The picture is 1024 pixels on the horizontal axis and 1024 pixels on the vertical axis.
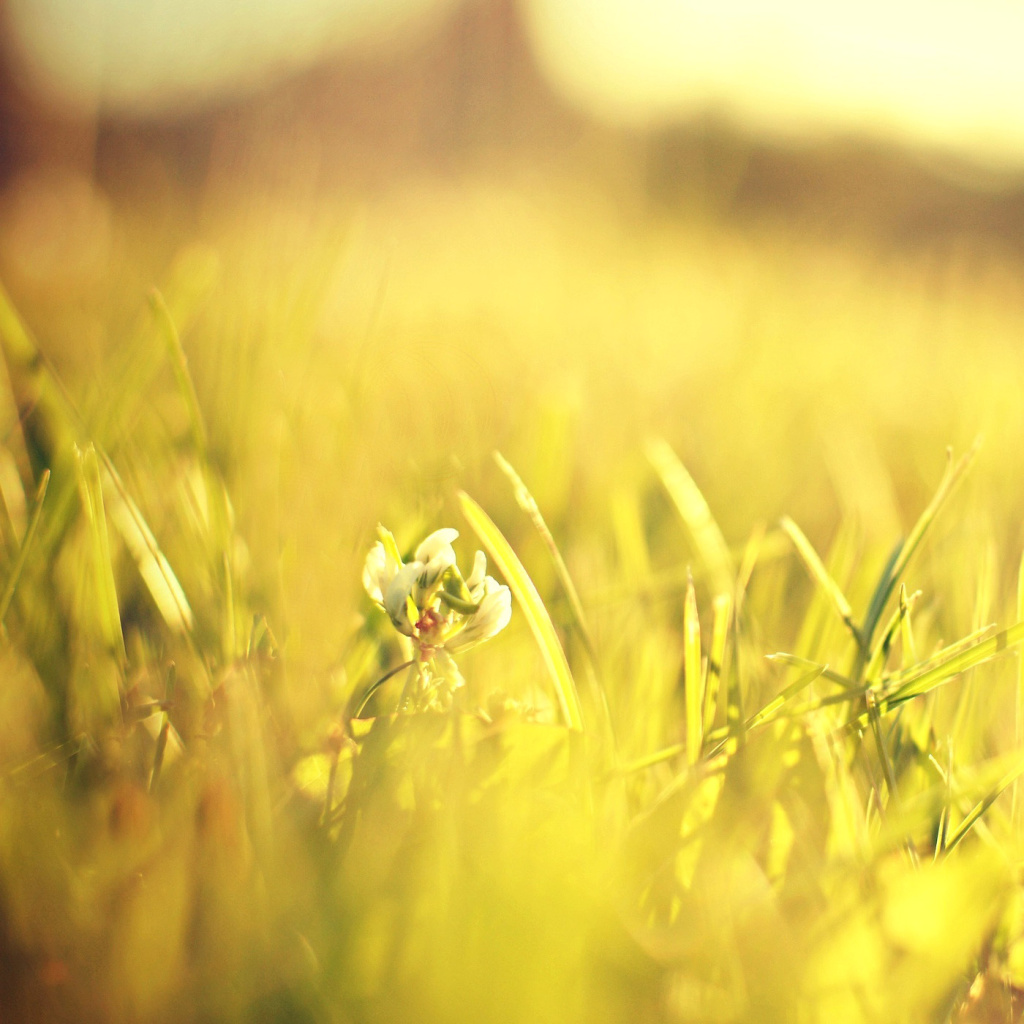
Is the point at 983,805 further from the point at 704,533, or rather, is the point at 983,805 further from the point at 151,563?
the point at 151,563

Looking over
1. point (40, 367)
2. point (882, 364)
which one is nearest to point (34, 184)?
point (40, 367)

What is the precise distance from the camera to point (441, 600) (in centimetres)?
49

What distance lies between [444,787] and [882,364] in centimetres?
174

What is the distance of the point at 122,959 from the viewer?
1.18 feet

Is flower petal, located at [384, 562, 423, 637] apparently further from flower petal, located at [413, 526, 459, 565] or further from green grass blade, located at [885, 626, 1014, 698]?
green grass blade, located at [885, 626, 1014, 698]

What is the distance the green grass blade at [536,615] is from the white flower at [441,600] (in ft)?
0.06

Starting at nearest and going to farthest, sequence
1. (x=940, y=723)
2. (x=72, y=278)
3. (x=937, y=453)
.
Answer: (x=940, y=723) < (x=937, y=453) < (x=72, y=278)

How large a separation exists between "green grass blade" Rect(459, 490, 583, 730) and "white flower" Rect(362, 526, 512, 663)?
2 centimetres

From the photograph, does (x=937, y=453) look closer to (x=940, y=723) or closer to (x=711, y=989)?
(x=940, y=723)

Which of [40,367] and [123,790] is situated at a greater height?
[40,367]

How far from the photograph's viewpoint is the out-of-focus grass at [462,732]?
37 cm

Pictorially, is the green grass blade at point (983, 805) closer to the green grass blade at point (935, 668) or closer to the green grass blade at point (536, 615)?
the green grass blade at point (935, 668)

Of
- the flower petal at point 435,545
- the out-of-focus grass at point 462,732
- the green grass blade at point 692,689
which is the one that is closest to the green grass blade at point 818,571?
the out-of-focus grass at point 462,732

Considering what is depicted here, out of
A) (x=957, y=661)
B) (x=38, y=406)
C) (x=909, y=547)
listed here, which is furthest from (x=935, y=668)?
(x=38, y=406)
